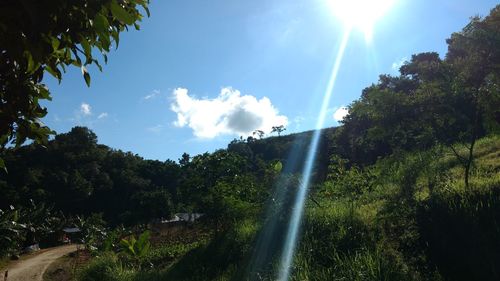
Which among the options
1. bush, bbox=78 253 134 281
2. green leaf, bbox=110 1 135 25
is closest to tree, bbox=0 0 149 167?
green leaf, bbox=110 1 135 25

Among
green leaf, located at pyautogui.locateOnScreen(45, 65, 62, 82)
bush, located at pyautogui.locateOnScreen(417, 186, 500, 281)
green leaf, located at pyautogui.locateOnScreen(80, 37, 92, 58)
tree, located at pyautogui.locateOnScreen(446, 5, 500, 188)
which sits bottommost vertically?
bush, located at pyautogui.locateOnScreen(417, 186, 500, 281)

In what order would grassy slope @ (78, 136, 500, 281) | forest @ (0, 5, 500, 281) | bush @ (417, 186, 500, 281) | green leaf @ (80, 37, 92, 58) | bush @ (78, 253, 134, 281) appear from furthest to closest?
1. bush @ (78, 253, 134, 281)
2. forest @ (0, 5, 500, 281)
3. grassy slope @ (78, 136, 500, 281)
4. bush @ (417, 186, 500, 281)
5. green leaf @ (80, 37, 92, 58)

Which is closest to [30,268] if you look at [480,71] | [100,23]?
[480,71]

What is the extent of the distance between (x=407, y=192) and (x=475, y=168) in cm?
174

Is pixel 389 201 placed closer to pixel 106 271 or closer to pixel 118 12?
pixel 106 271

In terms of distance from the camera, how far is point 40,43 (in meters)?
2.13

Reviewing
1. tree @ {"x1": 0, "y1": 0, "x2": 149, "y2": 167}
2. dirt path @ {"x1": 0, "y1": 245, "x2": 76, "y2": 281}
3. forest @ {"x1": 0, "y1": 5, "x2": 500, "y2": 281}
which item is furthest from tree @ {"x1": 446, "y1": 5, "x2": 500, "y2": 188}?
dirt path @ {"x1": 0, "y1": 245, "x2": 76, "y2": 281}

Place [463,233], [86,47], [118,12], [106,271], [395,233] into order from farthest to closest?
[106,271] < [395,233] < [463,233] < [86,47] < [118,12]

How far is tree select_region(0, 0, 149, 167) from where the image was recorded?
79.4 inches

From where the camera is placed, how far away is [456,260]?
6949mm

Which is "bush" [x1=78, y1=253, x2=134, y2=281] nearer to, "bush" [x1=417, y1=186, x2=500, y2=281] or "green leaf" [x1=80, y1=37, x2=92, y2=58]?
"bush" [x1=417, y1=186, x2=500, y2=281]

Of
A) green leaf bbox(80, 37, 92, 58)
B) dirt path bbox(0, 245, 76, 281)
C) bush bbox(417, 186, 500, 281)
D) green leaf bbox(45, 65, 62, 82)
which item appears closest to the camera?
green leaf bbox(80, 37, 92, 58)

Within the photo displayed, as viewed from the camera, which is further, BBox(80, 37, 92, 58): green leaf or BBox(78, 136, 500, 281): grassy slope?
BBox(78, 136, 500, 281): grassy slope

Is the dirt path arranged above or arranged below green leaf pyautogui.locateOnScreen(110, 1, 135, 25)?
below
